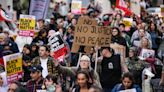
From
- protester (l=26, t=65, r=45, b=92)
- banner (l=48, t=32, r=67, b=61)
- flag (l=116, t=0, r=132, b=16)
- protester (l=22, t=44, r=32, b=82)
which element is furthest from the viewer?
flag (l=116, t=0, r=132, b=16)

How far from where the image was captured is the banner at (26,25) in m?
16.2

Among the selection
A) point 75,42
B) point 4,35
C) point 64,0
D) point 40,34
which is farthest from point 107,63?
point 64,0

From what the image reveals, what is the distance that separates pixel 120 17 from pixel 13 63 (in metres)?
9.03

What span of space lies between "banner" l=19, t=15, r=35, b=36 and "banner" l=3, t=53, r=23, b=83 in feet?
14.8

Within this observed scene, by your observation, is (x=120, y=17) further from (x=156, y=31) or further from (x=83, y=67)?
(x=83, y=67)

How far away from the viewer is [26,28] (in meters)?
16.4

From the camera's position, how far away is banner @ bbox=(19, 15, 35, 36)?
53.3 ft

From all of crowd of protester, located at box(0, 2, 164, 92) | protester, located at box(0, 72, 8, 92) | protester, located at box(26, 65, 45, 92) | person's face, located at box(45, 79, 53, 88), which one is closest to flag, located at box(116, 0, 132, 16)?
crowd of protester, located at box(0, 2, 164, 92)

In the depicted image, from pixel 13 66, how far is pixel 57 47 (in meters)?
1.80

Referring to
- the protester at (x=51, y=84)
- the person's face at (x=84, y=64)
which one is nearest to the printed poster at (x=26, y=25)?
the person's face at (x=84, y=64)

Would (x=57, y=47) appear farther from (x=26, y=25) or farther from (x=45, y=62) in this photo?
(x=26, y=25)

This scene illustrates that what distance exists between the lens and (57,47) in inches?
517

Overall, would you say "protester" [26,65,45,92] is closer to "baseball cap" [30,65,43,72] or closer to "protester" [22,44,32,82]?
"baseball cap" [30,65,43,72]

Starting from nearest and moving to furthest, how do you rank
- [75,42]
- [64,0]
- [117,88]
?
[117,88] → [75,42] → [64,0]
